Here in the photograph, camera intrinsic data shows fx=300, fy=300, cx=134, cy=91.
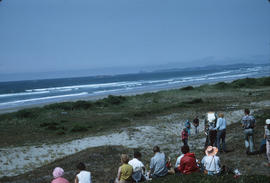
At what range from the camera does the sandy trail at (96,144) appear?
1584cm

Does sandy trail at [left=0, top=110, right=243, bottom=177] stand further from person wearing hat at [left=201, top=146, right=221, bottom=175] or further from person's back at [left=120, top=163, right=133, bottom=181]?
person's back at [left=120, top=163, right=133, bottom=181]

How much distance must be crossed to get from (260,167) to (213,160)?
2.63 m

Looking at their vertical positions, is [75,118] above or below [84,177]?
below

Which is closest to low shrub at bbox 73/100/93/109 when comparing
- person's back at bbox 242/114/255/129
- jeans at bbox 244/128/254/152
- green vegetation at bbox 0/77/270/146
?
green vegetation at bbox 0/77/270/146

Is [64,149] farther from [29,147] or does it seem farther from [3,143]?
[3,143]

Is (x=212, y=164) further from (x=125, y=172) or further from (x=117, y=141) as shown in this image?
(x=117, y=141)

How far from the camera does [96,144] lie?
19188 millimetres

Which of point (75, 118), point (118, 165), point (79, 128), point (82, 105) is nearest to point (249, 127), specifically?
point (118, 165)

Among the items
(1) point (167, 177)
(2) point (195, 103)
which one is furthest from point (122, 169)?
(2) point (195, 103)

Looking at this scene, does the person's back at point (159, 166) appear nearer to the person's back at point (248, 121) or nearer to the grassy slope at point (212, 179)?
the grassy slope at point (212, 179)

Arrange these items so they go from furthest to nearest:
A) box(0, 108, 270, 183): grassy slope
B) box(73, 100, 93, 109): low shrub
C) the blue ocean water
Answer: the blue ocean water, box(73, 100, 93, 109): low shrub, box(0, 108, 270, 183): grassy slope

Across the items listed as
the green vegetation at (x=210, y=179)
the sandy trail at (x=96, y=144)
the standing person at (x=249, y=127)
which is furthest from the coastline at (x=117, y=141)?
the green vegetation at (x=210, y=179)

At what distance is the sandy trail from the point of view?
1584cm

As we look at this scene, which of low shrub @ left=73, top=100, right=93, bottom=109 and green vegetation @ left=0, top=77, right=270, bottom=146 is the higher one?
low shrub @ left=73, top=100, right=93, bottom=109
